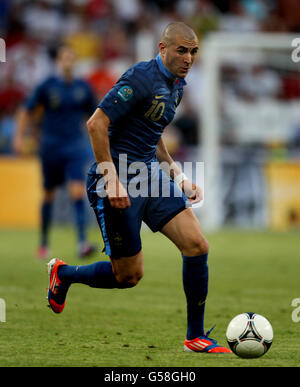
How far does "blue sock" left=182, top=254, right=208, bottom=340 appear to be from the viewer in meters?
5.24

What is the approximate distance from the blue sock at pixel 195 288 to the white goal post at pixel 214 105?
10.0 meters

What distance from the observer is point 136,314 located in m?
6.69

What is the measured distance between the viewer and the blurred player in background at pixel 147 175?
16.7 ft

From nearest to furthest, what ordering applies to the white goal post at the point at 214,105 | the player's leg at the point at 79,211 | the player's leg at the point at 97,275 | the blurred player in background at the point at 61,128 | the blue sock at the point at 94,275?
1. the player's leg at the point at 97,275
2. the blue sock at the point at 94,275
3. the player's leg at the point at 79,211
4. the blurred player in background at the point at 61,128
5. the white goal post at the point at 214,105

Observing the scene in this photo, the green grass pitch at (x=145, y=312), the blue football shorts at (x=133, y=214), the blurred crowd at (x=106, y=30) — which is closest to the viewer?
the green grass pitch at (x=145, y=312)

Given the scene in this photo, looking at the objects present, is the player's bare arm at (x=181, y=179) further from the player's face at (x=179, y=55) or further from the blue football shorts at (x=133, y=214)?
the player's face at (x=179, y=55)

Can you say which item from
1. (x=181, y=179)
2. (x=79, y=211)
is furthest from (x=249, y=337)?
(x=79, y=211)

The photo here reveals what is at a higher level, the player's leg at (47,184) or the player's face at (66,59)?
the player's face at (66,59)

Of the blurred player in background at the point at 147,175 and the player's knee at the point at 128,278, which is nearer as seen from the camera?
the blurred player in background at the point at 147,175

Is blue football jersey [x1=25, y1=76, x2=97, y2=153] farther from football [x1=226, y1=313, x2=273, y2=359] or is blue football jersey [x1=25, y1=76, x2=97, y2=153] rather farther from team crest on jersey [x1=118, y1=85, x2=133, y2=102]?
football [x1=226, y1=313, x2=273, y2=359]

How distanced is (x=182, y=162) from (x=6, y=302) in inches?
348

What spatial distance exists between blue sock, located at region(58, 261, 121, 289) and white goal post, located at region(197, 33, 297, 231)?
31.0 feet

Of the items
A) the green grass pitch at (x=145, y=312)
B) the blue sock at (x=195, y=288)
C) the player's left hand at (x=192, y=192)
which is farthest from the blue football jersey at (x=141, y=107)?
the green grass pitch at (x=145, y=312)
